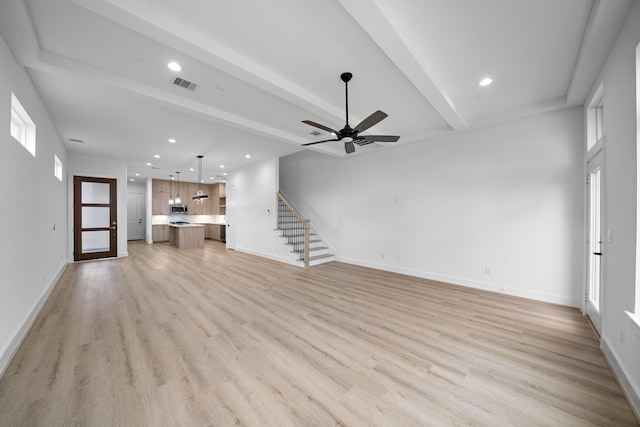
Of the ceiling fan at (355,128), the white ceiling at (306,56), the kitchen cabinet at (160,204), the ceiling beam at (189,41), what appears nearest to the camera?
the ceiling beam at (189,41)

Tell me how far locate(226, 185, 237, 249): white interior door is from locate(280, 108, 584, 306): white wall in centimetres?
454

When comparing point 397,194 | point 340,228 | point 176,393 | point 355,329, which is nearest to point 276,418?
point 176,393

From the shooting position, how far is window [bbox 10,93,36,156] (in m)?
2.89

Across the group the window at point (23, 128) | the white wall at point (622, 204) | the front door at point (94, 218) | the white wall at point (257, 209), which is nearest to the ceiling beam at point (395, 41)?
the white wall at point (622, 204)

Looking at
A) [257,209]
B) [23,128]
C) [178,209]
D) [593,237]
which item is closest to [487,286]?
[593,237]

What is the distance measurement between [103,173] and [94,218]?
1.36m

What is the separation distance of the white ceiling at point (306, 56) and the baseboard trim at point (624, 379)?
115 inches

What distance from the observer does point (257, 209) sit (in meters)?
8.00

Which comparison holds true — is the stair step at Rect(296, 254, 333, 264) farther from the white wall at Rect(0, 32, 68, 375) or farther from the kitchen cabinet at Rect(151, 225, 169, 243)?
the kitchen cabinet at Rect(151, 225, 169, 243)

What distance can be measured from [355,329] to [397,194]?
363 centimetres

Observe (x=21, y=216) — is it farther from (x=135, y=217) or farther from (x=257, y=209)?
(x=135, y=217)

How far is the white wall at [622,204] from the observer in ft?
6.23

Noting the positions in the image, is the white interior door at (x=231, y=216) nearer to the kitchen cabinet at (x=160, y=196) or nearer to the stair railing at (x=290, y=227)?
the stair railing at (x=290, y=227)

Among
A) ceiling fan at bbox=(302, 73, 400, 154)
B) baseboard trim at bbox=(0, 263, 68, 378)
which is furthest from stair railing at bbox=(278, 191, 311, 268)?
baseboard trim at bbox=(0, 263, 68, 378)
